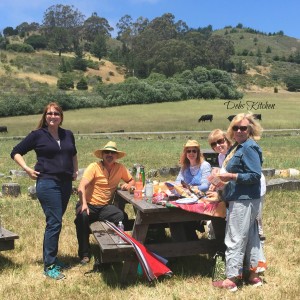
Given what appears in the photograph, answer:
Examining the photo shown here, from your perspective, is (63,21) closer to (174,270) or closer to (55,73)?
(55,73)

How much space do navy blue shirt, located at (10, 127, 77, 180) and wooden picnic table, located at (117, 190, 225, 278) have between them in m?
0.91

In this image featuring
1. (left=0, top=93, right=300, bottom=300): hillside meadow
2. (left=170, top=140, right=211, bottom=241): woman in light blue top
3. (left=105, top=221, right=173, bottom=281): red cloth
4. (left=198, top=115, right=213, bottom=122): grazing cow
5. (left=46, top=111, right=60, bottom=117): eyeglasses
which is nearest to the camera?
(left=0, top=93, right=300, bottom=300): hillside meadow

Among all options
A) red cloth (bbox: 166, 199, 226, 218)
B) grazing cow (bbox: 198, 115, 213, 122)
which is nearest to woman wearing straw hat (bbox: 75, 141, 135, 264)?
red cloth (bbox: 166, 199, 226, 218)

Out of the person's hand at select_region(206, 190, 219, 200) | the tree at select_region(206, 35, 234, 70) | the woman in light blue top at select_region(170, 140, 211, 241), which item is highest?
the tree at select_region(206, 35, 234, 70)

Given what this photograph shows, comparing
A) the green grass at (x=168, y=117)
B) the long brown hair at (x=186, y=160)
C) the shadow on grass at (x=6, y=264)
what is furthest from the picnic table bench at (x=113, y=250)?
the green grass at (x=168, y=117)

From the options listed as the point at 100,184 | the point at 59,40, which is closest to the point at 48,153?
the point at 100,184

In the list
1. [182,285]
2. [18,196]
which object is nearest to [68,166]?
[182,285]

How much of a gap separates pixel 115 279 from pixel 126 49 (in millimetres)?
110641

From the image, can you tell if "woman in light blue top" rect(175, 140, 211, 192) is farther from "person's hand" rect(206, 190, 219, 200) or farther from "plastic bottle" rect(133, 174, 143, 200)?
"plastic bottle" rect(133, 174, 143, 200)

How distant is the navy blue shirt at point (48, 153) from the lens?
17.3 feet

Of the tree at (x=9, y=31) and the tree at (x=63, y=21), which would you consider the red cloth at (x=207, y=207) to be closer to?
the tree at (x=63, y=21)

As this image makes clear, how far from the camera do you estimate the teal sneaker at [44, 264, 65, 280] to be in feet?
16.9

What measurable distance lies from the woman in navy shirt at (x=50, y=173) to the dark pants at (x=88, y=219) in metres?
0.35

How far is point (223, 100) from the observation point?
67500 mm
